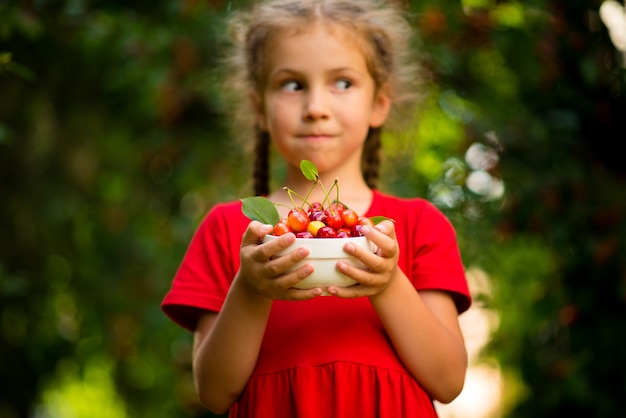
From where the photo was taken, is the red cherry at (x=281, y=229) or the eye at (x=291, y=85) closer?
the red cherry at (x=281, y=229)

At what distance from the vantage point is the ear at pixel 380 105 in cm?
227

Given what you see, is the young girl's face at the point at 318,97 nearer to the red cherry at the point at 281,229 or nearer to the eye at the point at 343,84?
the eye at the point at 343,84

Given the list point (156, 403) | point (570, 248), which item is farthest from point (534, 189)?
point (156, 403)

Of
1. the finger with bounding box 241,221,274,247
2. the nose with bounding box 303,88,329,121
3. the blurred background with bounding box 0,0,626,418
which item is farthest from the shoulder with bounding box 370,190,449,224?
the blurred background with bounding box 0,0,626,418

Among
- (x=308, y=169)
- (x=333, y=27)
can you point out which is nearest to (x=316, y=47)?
(x=333, y=27)

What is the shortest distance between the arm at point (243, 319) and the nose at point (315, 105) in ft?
1.39

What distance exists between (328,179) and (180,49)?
1.56 metres

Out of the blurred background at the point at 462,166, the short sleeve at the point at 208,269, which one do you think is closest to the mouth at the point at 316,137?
the short sleeve at the point at 208,269

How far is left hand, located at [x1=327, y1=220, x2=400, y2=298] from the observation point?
156 centimetres

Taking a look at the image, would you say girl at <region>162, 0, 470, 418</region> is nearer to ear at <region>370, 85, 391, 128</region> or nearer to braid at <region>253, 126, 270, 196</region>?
ear at <region>370, 85, 391, 128</region>

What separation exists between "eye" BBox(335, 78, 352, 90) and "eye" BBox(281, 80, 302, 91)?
8 centimetres

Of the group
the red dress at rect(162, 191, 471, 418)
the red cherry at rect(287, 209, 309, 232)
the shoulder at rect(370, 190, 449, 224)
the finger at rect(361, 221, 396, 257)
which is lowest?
the red dress at rect(162, 191, 471, 418)

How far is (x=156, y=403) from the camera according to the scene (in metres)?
4.88

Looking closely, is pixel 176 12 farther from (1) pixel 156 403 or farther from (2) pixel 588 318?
(1) pixel 156 403
